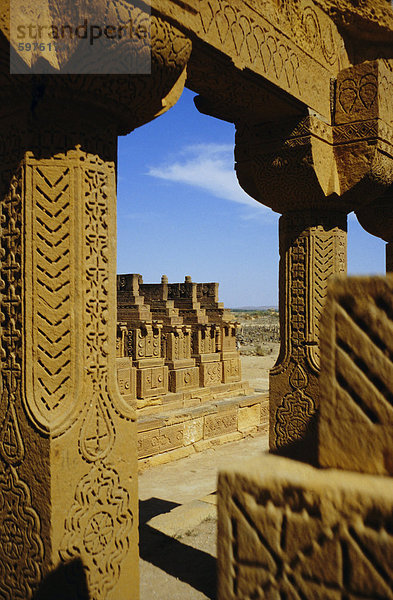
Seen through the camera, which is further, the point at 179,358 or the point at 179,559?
the point at 179,358

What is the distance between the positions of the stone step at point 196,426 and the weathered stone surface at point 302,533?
663 centimetres

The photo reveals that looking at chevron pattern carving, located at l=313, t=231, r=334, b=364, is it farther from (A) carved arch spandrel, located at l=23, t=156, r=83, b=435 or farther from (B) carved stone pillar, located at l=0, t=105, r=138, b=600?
(A) carved arch spandrel, located at l=23, t=156, r=83, b=435

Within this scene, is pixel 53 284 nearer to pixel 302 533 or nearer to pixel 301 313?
pixel 302 533

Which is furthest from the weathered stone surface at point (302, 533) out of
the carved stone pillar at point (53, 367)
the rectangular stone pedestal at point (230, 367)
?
the rectangular stone pedestal at point (230, 367)

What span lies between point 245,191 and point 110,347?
76.0 inches

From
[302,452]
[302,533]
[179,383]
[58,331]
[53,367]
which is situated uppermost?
[58,331]

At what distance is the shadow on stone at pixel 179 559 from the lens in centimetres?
340

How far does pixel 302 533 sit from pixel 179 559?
305 centimetres

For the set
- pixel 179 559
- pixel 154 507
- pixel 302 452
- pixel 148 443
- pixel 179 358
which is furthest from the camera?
pixel 179 358

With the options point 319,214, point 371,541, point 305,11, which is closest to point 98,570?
point 371,541

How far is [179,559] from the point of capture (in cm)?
375

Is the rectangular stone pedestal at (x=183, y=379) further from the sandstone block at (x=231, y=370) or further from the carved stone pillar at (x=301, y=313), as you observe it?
the carved stone pillar at (x=301, y=313)

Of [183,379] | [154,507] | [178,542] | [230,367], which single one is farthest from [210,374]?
[178,542]

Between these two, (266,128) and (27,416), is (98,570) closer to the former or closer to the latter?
(27,416)
